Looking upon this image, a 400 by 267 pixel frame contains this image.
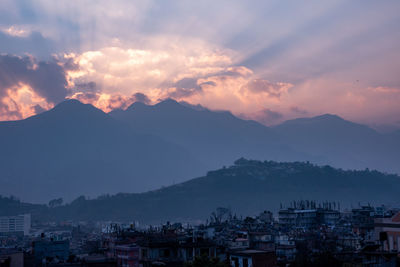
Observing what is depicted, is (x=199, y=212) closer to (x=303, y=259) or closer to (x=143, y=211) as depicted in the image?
(x=143, y=211)

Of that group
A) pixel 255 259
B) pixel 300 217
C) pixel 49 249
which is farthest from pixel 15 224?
pixel 255 259

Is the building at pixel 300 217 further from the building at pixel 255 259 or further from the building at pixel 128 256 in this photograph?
the building at pixel 255 259

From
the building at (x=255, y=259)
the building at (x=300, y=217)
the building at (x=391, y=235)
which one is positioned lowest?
the building at (x=255, y=259)

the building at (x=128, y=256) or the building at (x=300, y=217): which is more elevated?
the building at (x=300, y=217)

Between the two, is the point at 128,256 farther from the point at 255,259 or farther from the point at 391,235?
the point at 391,235

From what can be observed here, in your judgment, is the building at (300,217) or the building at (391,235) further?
the building at (300,217)

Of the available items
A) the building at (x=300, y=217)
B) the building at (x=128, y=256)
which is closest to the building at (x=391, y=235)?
the building at (x=128, y=256)

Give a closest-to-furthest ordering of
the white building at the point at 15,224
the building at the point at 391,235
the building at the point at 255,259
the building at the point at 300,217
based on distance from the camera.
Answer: the building at the point at 255,259
the building at the point at 391,235
the building at the point at 300,217
the white building at the point at 15,224

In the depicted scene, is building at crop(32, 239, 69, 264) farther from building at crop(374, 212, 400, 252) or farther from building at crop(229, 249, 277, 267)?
building at crop(374, 212, 400, 252)

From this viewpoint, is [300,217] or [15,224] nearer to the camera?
[300,217]

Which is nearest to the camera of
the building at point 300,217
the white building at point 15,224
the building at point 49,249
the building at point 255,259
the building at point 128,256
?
the building at point 255,259

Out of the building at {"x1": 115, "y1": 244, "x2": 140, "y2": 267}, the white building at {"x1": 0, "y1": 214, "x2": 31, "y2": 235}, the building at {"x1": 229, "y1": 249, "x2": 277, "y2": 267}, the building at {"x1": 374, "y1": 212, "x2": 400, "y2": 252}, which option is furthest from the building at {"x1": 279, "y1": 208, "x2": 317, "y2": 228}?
the white building at {"x1": 0, "y1": 214, "x2": 31, "y2": 235}

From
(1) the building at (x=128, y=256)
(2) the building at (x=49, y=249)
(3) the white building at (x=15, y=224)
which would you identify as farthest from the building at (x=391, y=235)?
(3) the white building at (x=15, y=224)

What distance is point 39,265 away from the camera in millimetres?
34094
